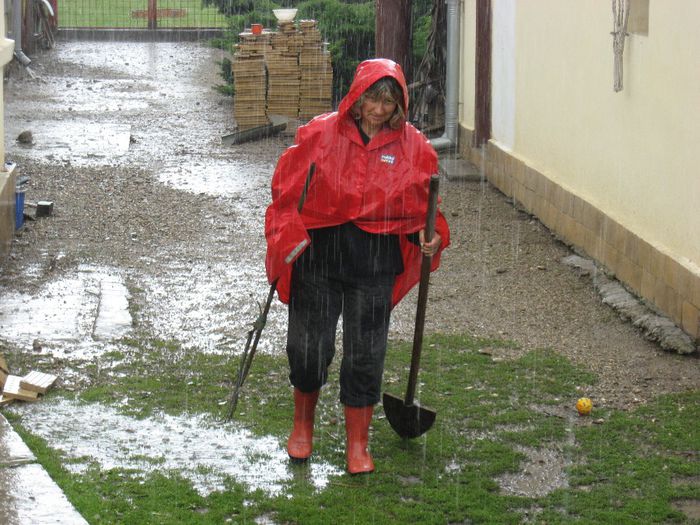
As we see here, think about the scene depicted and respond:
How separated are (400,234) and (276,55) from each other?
1143cm

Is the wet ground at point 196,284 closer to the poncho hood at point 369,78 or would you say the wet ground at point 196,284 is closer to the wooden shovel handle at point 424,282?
the wooden shovel handle at point 424,282

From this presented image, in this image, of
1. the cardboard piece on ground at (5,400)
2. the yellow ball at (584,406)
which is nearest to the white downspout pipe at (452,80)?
the yellow ball at (584,406)

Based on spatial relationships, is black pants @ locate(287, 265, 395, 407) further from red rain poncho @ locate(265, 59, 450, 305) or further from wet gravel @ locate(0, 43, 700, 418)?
wet gravel @ locate(0, 43, 700, 418)

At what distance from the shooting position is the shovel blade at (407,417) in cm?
563

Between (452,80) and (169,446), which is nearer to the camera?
(169,446)

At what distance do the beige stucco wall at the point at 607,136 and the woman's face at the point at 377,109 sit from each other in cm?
286

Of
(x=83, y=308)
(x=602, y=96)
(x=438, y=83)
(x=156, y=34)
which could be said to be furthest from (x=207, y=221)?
(x=156, y=34)

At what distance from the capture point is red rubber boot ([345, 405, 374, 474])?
5.33m

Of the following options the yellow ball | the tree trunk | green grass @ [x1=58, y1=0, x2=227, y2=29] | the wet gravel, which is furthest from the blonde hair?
green grass @ [x1=58, y1=0, x2=227, y2=29]

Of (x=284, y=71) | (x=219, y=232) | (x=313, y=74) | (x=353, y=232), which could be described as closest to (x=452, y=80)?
(x=313, y=74)

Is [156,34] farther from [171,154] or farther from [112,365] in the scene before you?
[112,365]

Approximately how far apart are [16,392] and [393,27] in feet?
32.8

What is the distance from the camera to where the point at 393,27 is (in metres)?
15.3

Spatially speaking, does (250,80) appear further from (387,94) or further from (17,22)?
(387,94)
